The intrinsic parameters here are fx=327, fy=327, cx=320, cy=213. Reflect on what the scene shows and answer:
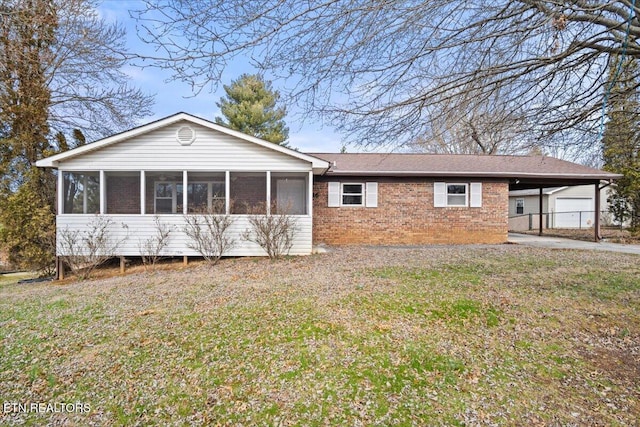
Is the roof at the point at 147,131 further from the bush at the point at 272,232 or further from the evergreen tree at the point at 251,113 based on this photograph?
the evergreen tree at the point at 251,113

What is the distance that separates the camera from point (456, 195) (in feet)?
42.3

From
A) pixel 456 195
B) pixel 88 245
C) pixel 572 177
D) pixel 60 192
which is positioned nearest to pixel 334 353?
pixel 88 245

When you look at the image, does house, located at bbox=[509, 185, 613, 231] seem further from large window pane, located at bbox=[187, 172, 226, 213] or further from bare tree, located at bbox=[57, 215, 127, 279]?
bare tree, located at bbox=[57, 215, 127, 279]

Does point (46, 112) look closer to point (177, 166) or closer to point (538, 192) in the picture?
point (177, 166)

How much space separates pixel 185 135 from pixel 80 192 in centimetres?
474

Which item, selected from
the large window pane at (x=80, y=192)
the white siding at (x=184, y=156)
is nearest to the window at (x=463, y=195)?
the white siding at (x=184, y=156)

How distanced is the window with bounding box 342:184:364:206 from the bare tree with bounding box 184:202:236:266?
474cm

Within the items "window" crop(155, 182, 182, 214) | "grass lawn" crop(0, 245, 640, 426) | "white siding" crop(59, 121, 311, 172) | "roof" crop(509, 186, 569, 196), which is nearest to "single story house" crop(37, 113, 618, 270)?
"window" crop(155, 182, 182, 214)

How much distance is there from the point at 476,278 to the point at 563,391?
3.83m

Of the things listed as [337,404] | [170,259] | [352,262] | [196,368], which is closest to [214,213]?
[170,259]

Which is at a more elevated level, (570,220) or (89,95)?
(89,95)

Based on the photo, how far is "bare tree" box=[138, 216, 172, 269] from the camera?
9562 mm

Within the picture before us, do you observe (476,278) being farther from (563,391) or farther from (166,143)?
(166,143)
